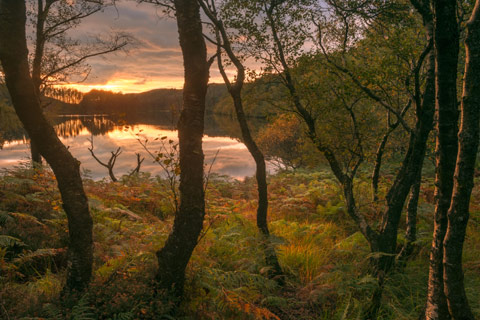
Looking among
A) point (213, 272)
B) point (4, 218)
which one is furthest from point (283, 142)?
point (213, 272)

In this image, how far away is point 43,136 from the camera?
3578 mm

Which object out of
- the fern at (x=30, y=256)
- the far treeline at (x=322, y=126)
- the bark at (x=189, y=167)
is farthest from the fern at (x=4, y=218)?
the bark at (x=189, y=167)

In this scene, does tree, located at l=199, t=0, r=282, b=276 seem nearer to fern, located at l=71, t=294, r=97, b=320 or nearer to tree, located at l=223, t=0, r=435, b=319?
tree, located at l=223, t=0, r=435, b=319

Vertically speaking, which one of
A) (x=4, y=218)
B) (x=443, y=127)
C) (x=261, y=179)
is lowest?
(x=4, y=218)

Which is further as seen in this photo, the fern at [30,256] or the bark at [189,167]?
the fern at [30,256]

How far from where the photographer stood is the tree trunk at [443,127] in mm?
2718

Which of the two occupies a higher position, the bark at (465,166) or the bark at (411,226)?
the bark at (465,166)

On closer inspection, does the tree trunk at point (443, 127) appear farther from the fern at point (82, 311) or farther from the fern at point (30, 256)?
the fern at point (30, 256)

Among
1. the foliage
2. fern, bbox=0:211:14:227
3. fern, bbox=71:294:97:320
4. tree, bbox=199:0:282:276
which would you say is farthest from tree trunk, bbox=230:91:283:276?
the foliage

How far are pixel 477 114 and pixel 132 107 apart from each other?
558 ft

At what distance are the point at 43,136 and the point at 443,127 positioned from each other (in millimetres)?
4653

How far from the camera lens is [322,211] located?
9.29 meters

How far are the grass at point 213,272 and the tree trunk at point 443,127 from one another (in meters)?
1.04

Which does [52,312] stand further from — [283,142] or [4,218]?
[283,142]
